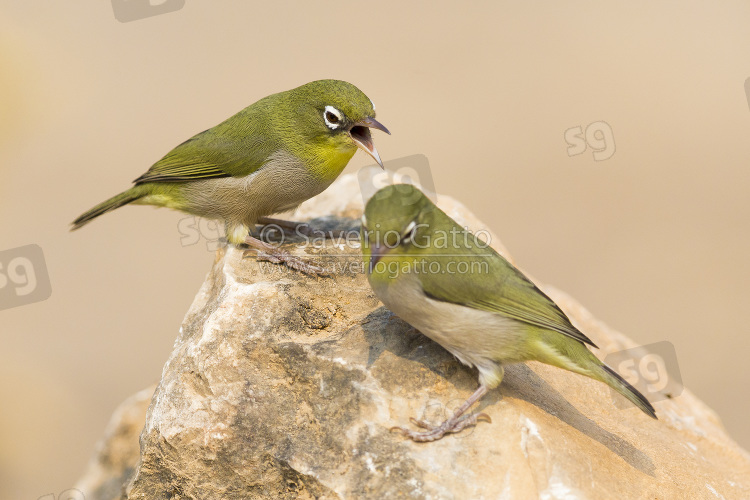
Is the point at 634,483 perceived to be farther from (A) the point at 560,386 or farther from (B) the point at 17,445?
(B) the point at 17,445

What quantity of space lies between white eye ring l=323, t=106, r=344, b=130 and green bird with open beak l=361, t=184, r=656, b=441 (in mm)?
1855

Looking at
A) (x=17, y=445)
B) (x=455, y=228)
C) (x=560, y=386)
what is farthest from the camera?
(x=17, y=445)

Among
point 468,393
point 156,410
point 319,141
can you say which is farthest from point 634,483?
point 319,141

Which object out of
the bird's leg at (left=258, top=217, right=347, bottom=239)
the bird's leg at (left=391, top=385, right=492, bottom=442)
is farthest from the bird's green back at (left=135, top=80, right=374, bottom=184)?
the bird's leg at (left=391, top=385, right=492, bottom=442)

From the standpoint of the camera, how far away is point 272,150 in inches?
280

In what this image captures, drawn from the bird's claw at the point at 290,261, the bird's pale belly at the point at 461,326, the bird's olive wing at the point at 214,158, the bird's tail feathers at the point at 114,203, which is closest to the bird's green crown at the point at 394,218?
the bird's pale belly at the point at 461,326

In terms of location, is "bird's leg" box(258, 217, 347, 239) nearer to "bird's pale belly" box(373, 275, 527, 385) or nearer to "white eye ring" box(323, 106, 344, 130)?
"white eye ring" box(323, 106, 344, 130)

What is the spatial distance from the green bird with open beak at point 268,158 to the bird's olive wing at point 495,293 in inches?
74.6

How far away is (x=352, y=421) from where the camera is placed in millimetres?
4969

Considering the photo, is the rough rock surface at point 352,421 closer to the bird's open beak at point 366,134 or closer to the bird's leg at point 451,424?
the bird's leg at point 451,424

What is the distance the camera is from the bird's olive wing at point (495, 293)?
5.00 metres

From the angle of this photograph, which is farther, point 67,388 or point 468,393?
point 67,388

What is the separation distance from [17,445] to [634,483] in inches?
298

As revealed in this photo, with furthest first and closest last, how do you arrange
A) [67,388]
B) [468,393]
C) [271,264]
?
[67,388] → [271,264] → [468,393]
